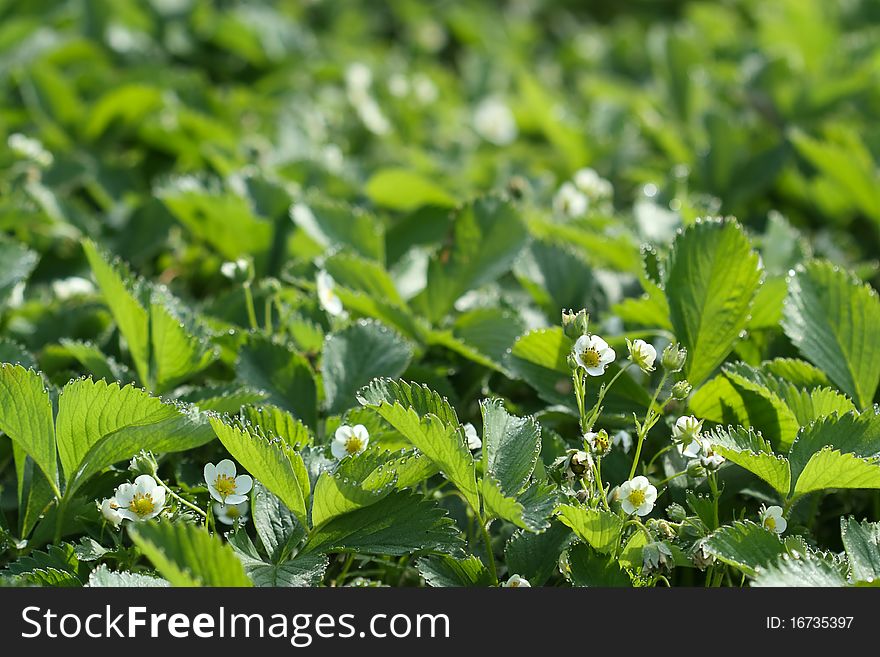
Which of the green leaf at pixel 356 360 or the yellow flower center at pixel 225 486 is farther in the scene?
the green leaf at pixel 356 360

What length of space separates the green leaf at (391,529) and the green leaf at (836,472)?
39 cm

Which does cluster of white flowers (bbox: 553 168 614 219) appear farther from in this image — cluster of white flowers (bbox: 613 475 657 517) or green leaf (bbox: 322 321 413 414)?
cluster of white flowers (bbox: 613 475 657 517)

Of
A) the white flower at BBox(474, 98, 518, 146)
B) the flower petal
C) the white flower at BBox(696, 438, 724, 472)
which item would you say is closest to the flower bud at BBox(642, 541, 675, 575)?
the white flower at BBox(696, 438, 724, 472)

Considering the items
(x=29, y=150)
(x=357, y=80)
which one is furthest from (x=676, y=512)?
(x=357, y=80)

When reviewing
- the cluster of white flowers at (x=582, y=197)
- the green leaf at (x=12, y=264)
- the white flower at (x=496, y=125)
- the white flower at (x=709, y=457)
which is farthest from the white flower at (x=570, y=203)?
the green leaf at (x=12, y=264)

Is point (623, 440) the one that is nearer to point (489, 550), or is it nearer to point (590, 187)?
point (489, 550)

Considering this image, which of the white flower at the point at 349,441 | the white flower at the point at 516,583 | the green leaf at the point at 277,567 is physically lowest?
the white flower at the point at 516,583

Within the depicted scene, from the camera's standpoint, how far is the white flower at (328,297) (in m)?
1.47

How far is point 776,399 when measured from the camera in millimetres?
1254

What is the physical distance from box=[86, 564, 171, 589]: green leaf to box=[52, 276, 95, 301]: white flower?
75cm

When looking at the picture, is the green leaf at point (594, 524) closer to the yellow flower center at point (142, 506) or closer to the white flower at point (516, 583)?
the white flower at point (516, 583)

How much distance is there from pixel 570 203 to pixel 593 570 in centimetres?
100

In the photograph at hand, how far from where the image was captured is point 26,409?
1164 millimetres

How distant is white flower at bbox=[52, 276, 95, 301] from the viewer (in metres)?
1.70
